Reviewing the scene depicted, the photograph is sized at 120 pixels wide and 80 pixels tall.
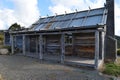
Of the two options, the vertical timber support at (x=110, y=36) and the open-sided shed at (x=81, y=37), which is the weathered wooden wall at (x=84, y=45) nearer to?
the open-sided shed at (x=81, y=37)

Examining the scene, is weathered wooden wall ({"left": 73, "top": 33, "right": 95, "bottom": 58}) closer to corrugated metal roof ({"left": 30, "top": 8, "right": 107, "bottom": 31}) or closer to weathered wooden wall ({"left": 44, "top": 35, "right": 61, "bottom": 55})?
corrugated metal roof ({"left": 30, "top": 8, "right": 107, "bottom": 31})

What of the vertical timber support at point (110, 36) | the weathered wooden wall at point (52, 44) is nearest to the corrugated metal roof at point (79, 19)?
the vertical timber support at point (110, 36)

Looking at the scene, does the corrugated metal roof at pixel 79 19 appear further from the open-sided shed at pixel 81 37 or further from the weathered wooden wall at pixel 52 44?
the weathered wooden wall at pixel 52 44

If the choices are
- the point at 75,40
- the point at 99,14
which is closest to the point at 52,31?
the point at 75,40

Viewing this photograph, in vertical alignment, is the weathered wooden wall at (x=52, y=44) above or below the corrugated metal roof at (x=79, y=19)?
below

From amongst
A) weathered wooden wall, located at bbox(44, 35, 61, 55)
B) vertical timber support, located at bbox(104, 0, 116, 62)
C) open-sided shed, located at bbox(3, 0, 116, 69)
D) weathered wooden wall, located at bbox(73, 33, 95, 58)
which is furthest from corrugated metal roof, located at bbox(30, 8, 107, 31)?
weathered wooden wall, located at bbox(44, 35, 61, 55)

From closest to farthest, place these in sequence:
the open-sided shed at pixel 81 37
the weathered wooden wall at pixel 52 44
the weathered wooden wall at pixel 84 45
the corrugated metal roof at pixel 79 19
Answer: the open-sided shed at pixel 81 37, the corrugated metal roof at pixel 79 19, the weathered wooden wall at pixel 84 45, the weathered wooden wall at pixel 52 44

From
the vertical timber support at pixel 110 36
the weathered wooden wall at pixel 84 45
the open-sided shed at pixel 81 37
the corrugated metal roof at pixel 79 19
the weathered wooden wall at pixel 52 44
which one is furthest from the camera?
the weathered wooden wall at pixel 52 44

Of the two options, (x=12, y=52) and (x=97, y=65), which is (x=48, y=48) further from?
(x=97, y=65)

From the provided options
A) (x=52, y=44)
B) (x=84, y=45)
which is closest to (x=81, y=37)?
(x=84, y=45)

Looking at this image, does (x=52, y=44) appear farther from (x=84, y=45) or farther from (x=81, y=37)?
(x=84, y=45)

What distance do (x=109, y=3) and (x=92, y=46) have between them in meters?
Result: 4.48

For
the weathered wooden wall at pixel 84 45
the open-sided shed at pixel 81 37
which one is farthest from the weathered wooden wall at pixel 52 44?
the weathered wooden wall at pixel 84 45

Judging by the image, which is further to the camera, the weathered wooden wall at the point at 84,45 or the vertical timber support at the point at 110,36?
the weathered wooden wall at the point at 84,45
